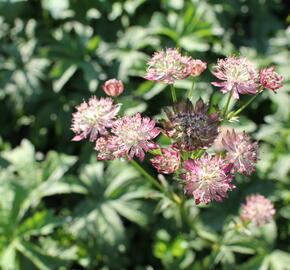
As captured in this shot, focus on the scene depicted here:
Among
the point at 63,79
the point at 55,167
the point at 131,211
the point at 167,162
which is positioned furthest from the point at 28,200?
the point at 167,162

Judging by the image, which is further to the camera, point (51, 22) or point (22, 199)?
point (51, 22)

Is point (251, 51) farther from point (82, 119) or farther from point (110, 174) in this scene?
point (82, 119)

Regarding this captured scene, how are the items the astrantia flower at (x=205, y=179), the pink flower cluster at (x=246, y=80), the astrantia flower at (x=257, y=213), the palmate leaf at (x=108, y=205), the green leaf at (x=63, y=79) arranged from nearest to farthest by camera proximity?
the astrantia flower at (x=205, y=179), the pink flower cluster at (x=246, y=80), the astrantia flower at (x=257, y=213), the palmate leaf at (x=108, y=205), the green leaf at (x=63, y=79)

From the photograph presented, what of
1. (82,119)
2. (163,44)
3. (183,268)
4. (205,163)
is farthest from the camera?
(163,44)

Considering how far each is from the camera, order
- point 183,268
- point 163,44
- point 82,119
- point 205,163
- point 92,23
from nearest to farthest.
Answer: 1. point 205,163
2. point 82,119
3. point 183,268
4. point 163,44
5. point 92,23

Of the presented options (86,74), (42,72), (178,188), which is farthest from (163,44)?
(178,188)

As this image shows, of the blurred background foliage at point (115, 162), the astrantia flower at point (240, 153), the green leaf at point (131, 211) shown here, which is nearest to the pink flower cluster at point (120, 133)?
the astrantia flower at point (240, 153)

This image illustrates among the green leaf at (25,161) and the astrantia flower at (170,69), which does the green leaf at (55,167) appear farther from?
the astrantia flower at (170,69)
